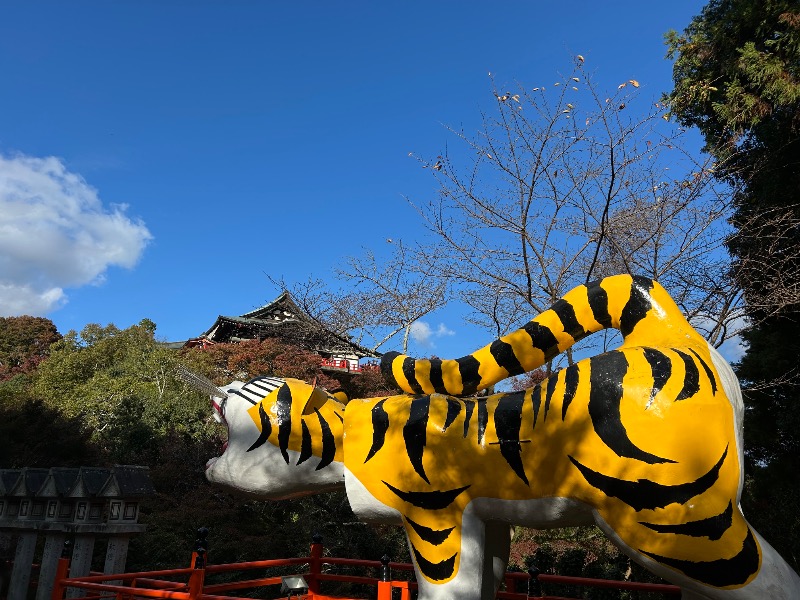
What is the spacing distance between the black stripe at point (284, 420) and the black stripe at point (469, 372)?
104 cm

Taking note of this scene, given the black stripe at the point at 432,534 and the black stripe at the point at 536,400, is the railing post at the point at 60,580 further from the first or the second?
the black stripe at the point at 536,400

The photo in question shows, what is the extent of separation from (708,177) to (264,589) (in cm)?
836

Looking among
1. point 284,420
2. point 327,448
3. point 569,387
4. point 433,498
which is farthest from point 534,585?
point 284,420

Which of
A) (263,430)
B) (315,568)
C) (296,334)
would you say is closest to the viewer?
(263,430)

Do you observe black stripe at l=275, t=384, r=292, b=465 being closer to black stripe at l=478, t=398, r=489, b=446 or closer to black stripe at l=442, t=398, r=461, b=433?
black stripe at l=442, t=398, r=461, b=433

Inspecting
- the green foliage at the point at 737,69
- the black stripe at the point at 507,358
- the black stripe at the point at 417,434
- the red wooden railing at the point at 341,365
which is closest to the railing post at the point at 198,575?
the black stripe at the point at 417,434

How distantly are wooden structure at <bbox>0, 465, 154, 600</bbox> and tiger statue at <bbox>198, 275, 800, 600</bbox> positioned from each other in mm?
1973

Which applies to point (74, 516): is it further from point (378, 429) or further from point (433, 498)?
point (433, 498)

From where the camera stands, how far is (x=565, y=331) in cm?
312

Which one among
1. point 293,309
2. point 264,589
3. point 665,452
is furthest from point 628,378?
point 293,309

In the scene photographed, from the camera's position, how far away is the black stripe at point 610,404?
8.35ft

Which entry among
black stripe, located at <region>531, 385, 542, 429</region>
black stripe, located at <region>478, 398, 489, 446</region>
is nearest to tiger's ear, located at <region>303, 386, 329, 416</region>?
black stripe, located at <region>478, 398, 489, 446</region>

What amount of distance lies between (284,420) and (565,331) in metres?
1.67

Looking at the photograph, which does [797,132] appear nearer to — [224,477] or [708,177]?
[708,177]
